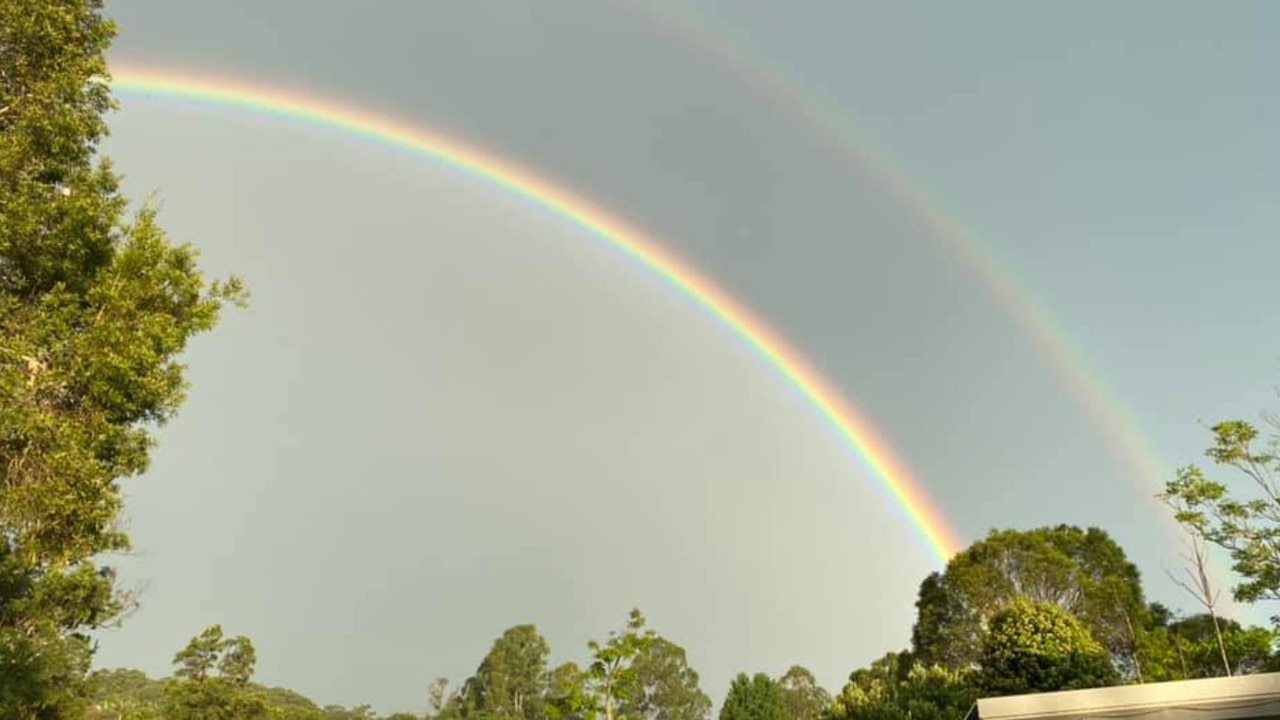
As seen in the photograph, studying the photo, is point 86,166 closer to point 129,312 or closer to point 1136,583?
point 129,312

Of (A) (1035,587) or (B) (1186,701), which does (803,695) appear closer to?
(A) (1035,587)

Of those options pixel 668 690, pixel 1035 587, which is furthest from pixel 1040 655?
pixel 668 690

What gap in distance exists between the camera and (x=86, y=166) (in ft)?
32.6

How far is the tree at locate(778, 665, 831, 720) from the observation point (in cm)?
8725

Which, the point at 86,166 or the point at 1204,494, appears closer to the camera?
the point at 86,166

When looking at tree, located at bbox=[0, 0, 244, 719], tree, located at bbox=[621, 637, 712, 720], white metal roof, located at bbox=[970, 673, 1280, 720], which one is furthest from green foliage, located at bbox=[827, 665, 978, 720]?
tree, located at bbox=[621, 637, 712, 720]

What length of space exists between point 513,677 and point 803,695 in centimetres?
3379

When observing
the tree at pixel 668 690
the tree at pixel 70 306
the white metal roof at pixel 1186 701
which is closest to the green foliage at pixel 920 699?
the white metal roof at pixel 1186 701

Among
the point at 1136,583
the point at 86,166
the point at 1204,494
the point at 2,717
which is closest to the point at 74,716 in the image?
the point at 2,717

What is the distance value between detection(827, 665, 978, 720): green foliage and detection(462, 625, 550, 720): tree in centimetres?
6854

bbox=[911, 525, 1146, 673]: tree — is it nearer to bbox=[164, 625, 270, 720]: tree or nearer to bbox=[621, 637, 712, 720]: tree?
bbox=[164, 625, 270, 720]: tree

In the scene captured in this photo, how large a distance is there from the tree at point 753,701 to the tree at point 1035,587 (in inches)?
608

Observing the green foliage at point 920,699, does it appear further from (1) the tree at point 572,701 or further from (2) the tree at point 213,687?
(2) the tree at point 213,687

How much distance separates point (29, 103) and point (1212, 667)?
111 feet
